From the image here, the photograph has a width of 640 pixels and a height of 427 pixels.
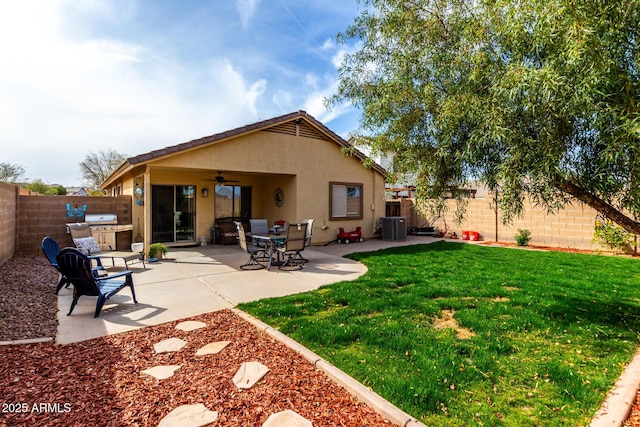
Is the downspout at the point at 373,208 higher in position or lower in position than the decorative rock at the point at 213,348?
higher

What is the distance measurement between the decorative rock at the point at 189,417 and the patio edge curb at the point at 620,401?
2887 mm

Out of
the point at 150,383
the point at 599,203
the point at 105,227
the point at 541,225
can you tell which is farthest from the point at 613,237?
the point at 105,227

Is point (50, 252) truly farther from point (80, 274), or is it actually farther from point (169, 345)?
point (169, 345)

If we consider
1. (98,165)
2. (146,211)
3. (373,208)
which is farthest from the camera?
(98,165)

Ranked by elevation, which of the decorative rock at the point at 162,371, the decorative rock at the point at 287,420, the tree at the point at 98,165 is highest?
the tree at the point at 98,165

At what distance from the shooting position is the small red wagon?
41.6 feet

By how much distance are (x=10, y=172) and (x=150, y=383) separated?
33.8 meters

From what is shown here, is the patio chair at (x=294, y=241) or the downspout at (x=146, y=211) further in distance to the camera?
the downspout at (x=146, y=211)

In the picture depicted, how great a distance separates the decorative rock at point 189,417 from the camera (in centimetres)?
236

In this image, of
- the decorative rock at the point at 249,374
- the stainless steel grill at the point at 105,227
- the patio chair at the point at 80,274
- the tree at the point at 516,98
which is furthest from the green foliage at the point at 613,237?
the stainless steel grill at the point at 105,227

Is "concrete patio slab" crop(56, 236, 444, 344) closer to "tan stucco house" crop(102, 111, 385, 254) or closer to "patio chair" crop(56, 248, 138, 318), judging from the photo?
"patio chair" crop(56, 248, 138, 318)

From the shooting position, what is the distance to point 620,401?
2.60m

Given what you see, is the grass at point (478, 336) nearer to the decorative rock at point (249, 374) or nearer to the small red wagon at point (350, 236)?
the decorative rock at point (249, 374)

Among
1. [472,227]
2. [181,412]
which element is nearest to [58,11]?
[181,412]
